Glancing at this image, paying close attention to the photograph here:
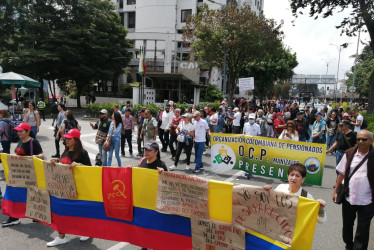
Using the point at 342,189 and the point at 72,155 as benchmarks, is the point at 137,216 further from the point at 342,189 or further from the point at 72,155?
the point at 342,189

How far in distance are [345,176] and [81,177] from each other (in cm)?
359

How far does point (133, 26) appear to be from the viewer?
56250mm

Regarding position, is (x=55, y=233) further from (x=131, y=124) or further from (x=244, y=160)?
(x=131, y=124)

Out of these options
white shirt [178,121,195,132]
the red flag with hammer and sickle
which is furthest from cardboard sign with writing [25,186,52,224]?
white shirt [178,121,195,132]

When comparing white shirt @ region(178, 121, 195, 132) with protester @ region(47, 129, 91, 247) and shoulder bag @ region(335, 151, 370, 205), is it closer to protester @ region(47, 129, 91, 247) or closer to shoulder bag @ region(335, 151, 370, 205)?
protester @ region(47, 129, 91, 247)

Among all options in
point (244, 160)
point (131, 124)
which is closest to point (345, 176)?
point (244, 160)

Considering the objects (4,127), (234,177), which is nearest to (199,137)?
(234,177)

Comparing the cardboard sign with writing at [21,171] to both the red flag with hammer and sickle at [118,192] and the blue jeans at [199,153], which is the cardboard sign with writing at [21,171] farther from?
the blue jeans at [199,153]

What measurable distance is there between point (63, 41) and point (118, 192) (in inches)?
1116

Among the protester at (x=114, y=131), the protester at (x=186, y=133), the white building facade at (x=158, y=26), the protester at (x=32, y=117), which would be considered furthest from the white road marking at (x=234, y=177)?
the white building facade at (x=158, y=26)

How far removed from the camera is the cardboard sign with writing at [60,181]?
4.29 metres

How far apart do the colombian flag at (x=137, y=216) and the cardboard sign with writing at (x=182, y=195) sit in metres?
0.08

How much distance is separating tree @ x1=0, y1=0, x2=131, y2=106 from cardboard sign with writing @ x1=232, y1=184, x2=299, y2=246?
28.5 meters

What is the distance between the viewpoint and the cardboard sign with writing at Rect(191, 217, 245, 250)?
3416mm
